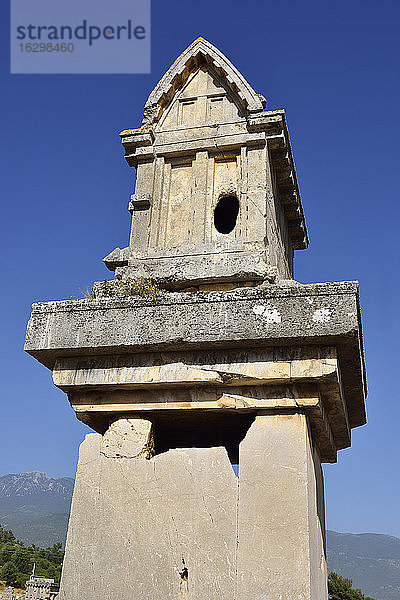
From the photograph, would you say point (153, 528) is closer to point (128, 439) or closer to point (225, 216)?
point (128, 439)

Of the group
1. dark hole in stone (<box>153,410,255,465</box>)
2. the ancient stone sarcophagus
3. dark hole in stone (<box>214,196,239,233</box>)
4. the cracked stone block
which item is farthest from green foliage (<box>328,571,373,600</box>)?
the cracked stone block

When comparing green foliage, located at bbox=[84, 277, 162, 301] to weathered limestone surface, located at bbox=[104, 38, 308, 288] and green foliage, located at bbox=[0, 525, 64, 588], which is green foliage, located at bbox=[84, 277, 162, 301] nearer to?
weathered limestone surface, located at bbox=[104, 38, 308, 288]

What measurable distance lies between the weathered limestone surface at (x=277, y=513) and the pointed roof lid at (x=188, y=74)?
4.10 metres

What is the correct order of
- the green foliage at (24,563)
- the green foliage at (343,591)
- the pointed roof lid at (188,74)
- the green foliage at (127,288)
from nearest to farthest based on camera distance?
the green foliage at (127,288) → the pointed roof lid at (188,74) → the green foliage at (343,591) → the green foliage at (24,563)

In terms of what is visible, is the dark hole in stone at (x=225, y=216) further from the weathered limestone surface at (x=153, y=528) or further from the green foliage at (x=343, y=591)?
the green foliage at (x=343, y=591)

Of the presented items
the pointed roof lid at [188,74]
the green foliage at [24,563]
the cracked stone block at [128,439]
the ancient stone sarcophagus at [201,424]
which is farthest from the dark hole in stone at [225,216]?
the green foliage at [24,563]

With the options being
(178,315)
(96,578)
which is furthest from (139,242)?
(96,578)

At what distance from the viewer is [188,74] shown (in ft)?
25.1

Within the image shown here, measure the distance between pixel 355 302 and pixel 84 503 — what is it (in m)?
2.65

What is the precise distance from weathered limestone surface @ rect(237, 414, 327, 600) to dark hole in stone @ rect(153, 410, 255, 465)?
1.24ft

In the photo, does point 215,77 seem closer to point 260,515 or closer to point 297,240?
point 297,240

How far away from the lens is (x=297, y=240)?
29.9 feet

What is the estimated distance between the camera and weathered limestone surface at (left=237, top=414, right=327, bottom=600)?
412 centimetres

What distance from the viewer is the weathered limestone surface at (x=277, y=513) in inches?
162
